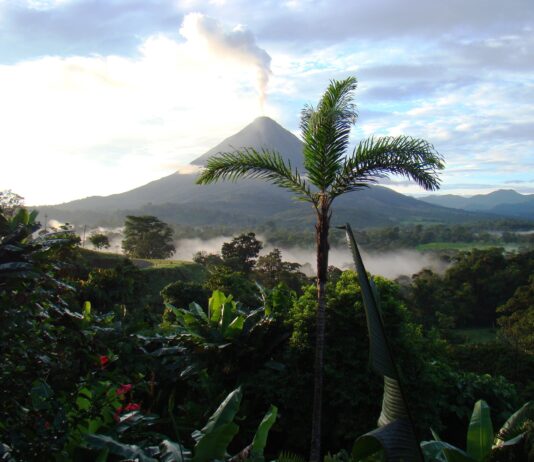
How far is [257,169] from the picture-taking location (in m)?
6.40

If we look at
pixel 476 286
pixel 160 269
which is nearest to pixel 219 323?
pixel 160 269


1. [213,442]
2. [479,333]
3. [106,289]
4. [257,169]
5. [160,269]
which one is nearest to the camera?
[213,442]

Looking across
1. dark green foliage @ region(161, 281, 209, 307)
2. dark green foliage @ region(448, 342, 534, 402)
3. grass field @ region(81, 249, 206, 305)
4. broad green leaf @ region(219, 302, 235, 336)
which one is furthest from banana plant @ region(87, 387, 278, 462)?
grass field @ region(81, 249, 206, 305)

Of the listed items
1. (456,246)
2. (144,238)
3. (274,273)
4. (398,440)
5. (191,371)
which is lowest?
(456,246)

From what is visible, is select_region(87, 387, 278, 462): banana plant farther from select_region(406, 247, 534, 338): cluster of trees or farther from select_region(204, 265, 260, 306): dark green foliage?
select_region(406, 247, 534, 338): cluster of trees

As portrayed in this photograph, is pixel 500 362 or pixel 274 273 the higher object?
pixel 500 362

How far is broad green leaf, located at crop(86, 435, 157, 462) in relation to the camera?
4.24 metres

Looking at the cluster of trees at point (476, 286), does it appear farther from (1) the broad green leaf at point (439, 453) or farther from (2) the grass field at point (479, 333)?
(1) the broad green leaf at point (439, 453)

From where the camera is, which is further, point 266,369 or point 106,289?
point 106,289

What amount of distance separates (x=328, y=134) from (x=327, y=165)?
1.23 feet

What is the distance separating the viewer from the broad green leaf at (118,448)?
424 cm

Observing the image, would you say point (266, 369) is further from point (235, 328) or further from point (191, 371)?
point (191, 371)

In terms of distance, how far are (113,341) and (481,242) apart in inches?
4295

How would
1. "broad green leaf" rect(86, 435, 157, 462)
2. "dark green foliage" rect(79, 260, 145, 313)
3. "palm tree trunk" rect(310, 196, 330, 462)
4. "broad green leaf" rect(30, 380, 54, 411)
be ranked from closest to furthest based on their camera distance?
1. "broad green leaf" rect(30, 380, 54, 411)
2. "broad green leaf" rect(86, 435, 157, 462)
3. "palm tree trunk" rect(310, 196, 330, 462)
4. "dark green foliage" rect(79, 260, 145, 313)
